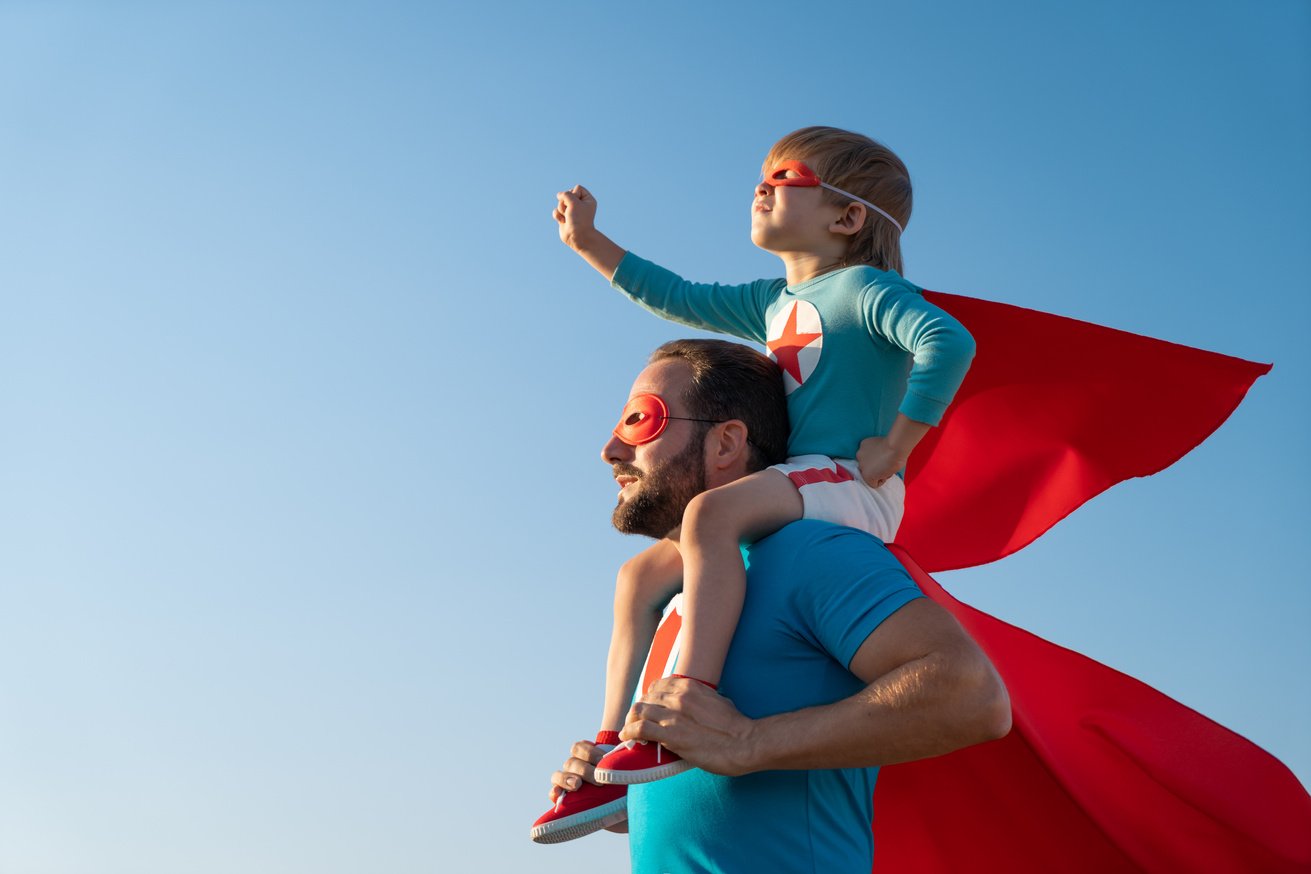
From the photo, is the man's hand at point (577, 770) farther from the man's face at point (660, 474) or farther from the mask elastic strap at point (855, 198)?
the mask elastic strap at point (855, 198)

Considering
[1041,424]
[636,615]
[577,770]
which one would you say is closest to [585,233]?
[636,615]

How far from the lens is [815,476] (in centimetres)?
380

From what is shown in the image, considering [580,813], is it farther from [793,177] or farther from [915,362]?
[793,177]

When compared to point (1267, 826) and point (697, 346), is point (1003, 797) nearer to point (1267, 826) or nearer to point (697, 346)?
point (1267, 826)

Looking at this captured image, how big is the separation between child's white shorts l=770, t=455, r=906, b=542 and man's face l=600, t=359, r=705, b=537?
239 mm

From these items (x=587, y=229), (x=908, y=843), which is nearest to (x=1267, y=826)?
(x=908, y=843)

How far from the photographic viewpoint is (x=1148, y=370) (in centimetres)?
452

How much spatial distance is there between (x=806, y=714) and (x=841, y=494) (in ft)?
2.28

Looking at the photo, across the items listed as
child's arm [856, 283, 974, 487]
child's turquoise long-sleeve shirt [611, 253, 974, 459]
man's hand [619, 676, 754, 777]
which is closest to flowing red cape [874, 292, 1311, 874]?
child's arm [856, 283, 974, 487]

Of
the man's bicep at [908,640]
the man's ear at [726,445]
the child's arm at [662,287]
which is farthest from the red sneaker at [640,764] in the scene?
the child's arm at [662,287]

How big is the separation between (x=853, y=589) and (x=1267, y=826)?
1.65 m

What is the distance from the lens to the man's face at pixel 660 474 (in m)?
3.95

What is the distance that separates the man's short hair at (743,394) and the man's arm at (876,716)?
853mm

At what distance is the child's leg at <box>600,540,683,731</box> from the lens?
13.6ft
